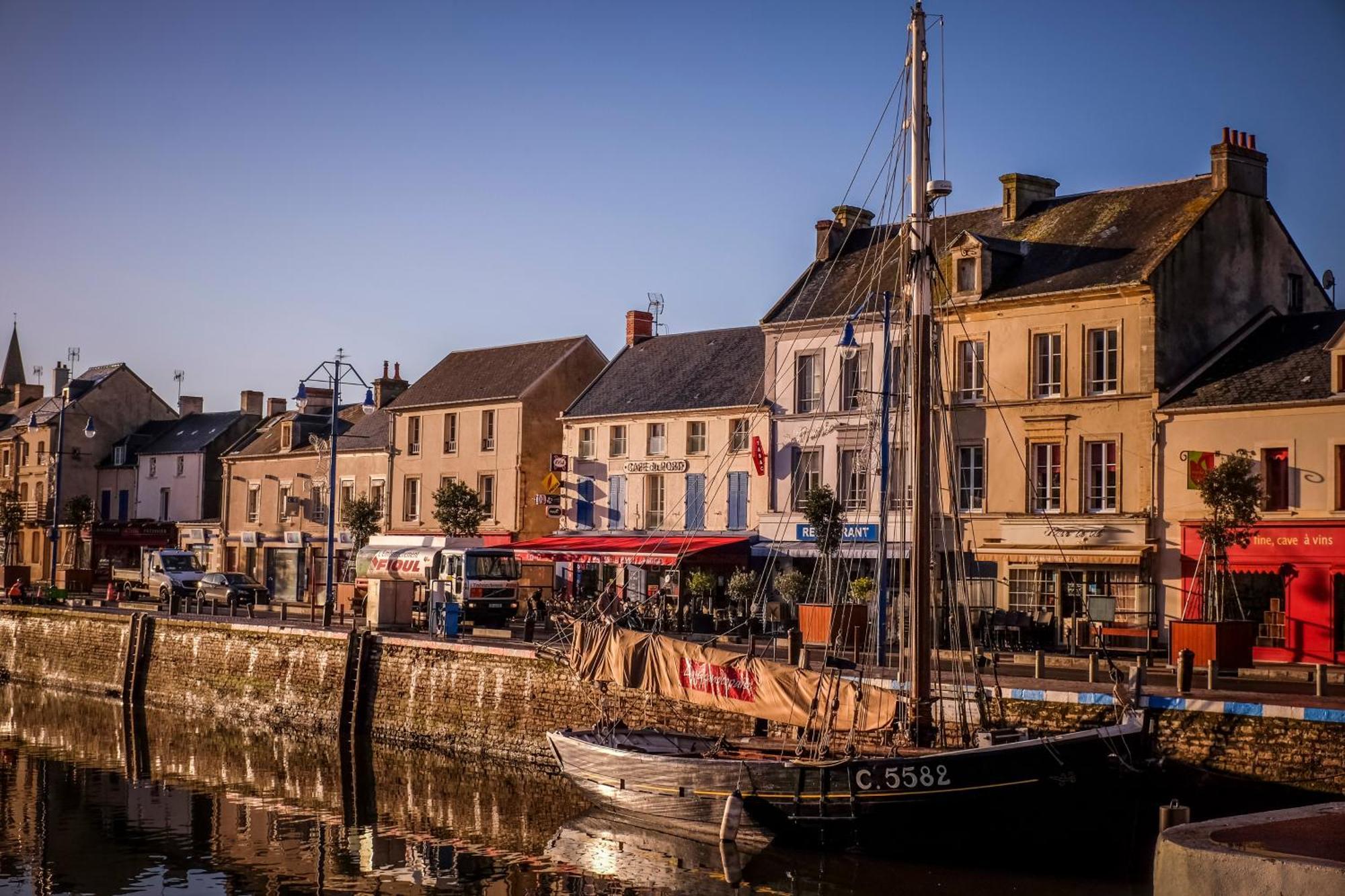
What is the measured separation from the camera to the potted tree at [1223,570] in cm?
2750

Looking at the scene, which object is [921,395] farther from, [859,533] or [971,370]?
[859,533]

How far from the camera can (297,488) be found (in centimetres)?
6525

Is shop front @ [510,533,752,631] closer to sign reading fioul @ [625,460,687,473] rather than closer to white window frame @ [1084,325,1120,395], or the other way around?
sign reading fioul @ [625,460,687,473]

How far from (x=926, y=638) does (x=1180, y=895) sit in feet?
40.0

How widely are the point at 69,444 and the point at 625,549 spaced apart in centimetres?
4594

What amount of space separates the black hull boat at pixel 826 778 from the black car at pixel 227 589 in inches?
1135

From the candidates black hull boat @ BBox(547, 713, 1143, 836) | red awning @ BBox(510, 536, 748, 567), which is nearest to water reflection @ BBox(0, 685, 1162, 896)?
black hull boat @ BBox(547, 713, 1143, 836)

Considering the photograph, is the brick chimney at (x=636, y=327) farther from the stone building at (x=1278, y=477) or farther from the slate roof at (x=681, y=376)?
the stone building at (x=1278, y=477)

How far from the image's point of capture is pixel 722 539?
150 feet

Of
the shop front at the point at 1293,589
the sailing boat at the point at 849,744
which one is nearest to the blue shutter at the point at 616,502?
the shop front at the point at 1293,589

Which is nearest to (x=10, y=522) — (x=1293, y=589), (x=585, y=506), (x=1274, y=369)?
(x=585, y=506)

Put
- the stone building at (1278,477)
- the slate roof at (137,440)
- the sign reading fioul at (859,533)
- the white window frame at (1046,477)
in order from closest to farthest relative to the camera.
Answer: the stone building at (1278,477) < the white window frame at (1046,477) < the sign reading fioul at (859,533) < the slate roof at (137,440)

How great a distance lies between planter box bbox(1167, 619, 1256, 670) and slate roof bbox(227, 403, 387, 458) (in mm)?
39326

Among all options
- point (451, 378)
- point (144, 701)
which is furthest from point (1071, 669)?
point (451, 378)
